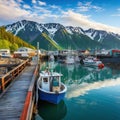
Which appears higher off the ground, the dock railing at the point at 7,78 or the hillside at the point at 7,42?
the hillside at the point at 7,42

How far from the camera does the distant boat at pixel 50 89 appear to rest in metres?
22.2

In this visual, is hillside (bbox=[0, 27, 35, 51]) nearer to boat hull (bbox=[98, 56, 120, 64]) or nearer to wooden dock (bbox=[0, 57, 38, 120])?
boat hull (bbox=[98, 56, 120, 64])

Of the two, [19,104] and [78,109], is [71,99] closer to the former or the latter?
[78,109]

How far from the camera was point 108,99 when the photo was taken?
1080 inches

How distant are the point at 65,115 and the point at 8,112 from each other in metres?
8.60

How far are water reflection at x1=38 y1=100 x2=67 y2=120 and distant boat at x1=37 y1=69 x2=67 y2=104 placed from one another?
2.24 ft

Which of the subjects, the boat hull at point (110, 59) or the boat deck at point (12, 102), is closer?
the boat deck at point (12, 102)

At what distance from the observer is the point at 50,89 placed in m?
24.0

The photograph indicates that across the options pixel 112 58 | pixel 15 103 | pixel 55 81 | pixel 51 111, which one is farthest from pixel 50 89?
pixel 112 58

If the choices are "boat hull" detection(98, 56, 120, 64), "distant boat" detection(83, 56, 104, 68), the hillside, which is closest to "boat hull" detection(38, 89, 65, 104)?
"distant boat" detection(83, 56, 104, 68)

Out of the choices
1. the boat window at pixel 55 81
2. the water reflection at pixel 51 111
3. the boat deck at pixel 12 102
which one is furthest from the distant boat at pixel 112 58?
the boat deck at pixel 12 102

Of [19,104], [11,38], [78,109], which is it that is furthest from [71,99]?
[11,38]

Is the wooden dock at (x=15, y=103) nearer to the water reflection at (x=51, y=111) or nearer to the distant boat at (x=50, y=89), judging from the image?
the distant boat at (x=50, y=89)

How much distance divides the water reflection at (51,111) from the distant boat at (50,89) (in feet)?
2.24
